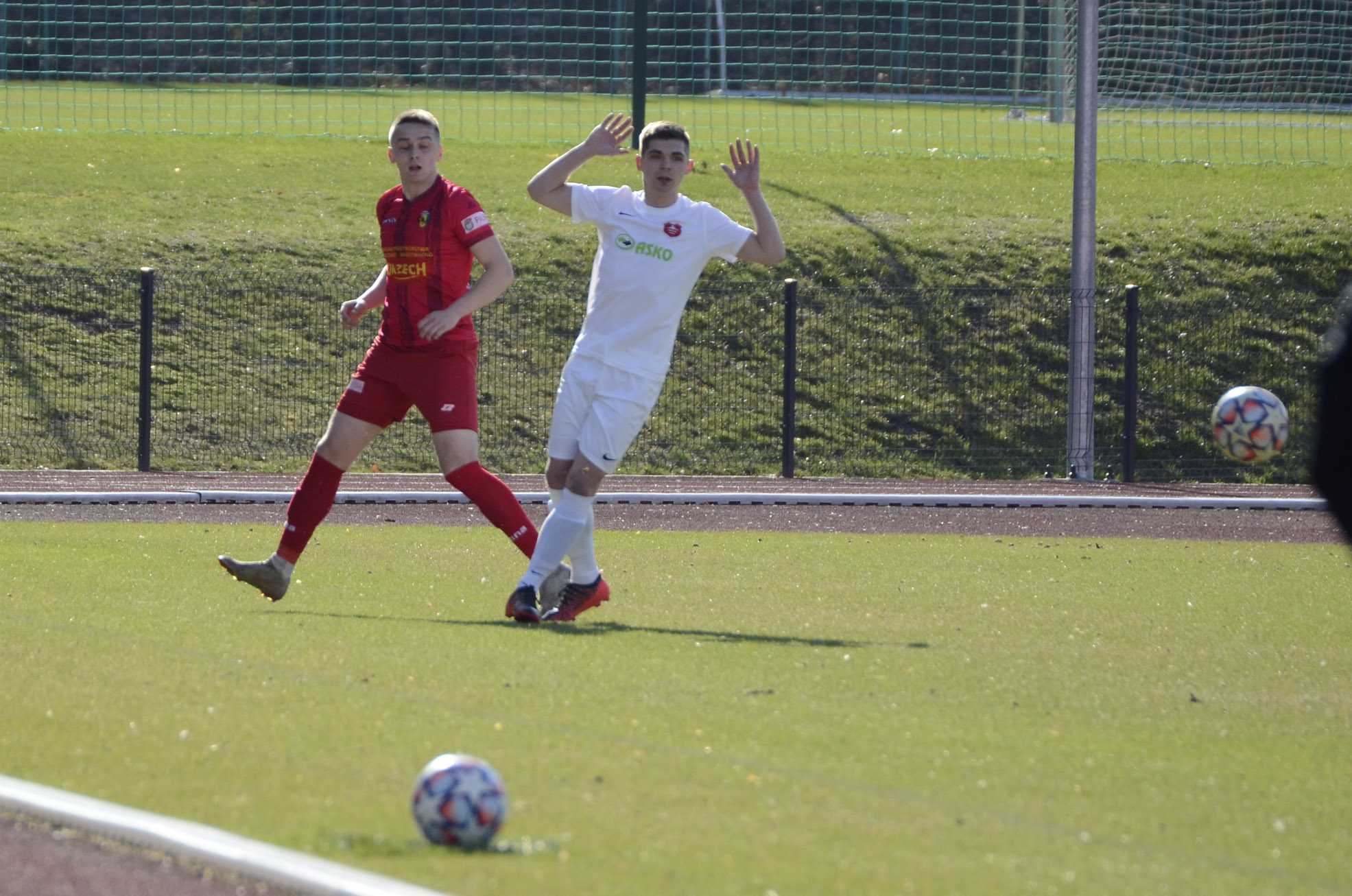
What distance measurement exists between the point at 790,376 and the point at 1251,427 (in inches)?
315

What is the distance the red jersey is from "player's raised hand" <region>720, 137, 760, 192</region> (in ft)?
3.64

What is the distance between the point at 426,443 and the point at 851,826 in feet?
41.4

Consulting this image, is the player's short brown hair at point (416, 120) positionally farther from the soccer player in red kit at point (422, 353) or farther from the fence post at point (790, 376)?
the fence post at point (790, 376)

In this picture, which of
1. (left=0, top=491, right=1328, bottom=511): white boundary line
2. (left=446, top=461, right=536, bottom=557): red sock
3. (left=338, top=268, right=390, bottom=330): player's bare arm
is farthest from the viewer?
(left=0, top=491, right=1328, bottom=511): white boundary line

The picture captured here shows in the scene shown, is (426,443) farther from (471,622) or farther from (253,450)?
(471,622)

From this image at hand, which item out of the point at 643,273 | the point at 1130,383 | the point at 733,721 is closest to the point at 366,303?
the point at 643,273

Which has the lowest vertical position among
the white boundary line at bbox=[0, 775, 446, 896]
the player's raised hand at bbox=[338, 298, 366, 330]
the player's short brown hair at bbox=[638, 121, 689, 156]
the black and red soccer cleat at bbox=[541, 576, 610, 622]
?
the black and red soccer cleat at bbox=[541, 576, 610, 622]

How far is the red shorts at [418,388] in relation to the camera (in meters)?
7.44

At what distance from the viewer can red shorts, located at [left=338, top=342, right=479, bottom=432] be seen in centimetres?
744

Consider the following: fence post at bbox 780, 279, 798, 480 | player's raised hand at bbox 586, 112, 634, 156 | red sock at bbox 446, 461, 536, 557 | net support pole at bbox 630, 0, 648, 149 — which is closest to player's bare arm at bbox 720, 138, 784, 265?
player's raised hand at bbox 586, 112, 634, 156

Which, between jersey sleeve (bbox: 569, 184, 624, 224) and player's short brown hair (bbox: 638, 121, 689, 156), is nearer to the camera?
player's short brown hair (bbox: 638, 121, 689, 156)

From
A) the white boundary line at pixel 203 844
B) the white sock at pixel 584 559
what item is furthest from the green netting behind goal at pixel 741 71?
the white boundary line at pixel 203 844

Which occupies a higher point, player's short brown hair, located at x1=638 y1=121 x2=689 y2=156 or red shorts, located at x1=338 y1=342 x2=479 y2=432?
player's short brown hair, located at x1=638 y1=121 x2=689 y2=156

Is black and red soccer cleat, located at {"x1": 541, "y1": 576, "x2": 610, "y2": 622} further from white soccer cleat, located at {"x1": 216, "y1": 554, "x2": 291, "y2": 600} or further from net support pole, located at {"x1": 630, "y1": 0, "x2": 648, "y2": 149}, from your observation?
net support pole, located at {"x1": 630, "y1": 0, "x2": 648, "y2": 149}
